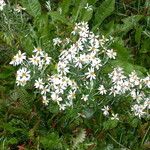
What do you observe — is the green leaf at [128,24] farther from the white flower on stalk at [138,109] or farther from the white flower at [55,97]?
the white flower at [55,97]

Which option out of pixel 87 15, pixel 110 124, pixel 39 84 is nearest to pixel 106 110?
pixel 110 124

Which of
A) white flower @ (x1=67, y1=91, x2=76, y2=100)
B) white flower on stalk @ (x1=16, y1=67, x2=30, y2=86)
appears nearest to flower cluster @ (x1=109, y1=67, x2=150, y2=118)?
white flower @ (x1=67, y1=91, x2=76, y2=100)

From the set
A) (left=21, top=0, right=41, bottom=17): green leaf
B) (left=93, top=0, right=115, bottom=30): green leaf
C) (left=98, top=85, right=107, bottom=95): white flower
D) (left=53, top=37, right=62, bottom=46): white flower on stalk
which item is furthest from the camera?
Result: (left=93, top=0, right=115, bottom=30): green leaf

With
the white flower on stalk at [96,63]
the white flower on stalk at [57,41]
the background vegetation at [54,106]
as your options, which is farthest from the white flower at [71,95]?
the white flower on stalk at [57,41]

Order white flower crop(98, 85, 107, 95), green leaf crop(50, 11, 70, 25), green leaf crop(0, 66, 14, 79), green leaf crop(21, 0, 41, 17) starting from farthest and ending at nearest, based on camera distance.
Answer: green leaf crop(21, 0, 41, 17), green leaf crop(50, 11, 70, 25), green leaf crop(0, 66, 14, 79), white flower crop(98, 85, 107, 95)

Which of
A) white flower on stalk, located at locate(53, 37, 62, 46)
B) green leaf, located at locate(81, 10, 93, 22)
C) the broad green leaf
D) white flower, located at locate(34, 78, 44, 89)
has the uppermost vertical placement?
green leaf, located at locate(81, 10, 93, 22)

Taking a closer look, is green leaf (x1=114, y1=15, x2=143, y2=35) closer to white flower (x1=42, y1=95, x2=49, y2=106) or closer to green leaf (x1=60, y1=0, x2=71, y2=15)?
green leaf (x1=60, y1=0, x2=71, y2=15)

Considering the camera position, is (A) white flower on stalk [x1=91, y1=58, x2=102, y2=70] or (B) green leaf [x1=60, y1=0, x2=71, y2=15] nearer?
(A) white flower on stalk [x1=91, y1=58, x2=102, y2=70]

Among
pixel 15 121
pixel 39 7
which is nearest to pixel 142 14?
pixel 39 7

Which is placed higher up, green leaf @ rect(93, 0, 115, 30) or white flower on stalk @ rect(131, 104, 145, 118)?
green leaf @ rect(93, 0, 115, 30)

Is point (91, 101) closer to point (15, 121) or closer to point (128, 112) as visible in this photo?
point (128, 112)

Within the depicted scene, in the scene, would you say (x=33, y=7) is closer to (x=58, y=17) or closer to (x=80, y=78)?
(x=58, y=17)
